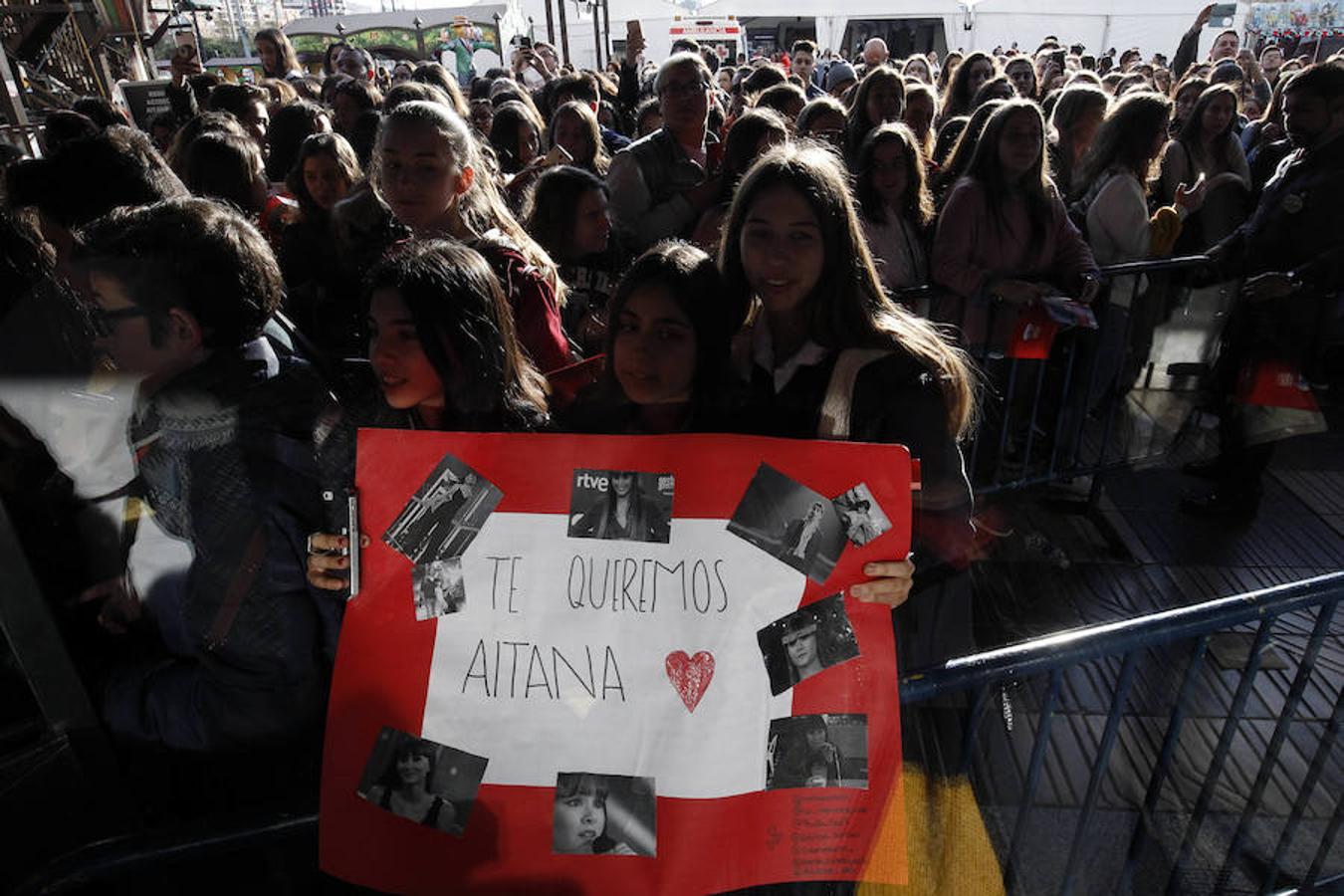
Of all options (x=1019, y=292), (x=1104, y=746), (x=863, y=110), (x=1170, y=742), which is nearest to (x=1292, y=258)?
(x=1019, y=292)

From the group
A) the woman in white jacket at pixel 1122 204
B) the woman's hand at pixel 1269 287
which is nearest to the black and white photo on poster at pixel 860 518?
the woman in white jacket at pixel 1122 204

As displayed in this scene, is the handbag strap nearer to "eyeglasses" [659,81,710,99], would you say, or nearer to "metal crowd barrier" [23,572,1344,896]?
"metal crowd barrier" [23,572,1344,896]

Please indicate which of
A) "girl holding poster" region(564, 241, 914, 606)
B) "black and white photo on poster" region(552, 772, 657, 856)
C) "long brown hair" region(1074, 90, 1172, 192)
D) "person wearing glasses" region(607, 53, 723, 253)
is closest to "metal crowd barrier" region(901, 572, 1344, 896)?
"black and white photo on poster" region(552, 772, 657, 856)

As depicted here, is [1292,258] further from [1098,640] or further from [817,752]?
[817,752]

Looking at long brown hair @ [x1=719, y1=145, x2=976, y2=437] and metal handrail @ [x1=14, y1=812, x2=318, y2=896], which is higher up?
long brown hair @ [x1=719, y1=145, x2=976, y2=437]

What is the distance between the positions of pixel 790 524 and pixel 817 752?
386 millimetres

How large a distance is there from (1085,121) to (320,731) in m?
5.00

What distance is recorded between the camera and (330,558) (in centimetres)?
140

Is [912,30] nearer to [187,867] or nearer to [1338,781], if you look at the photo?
[1338,781]

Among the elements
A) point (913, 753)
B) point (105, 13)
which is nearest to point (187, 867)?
point (913, 753)

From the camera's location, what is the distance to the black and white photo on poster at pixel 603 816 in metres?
1.36

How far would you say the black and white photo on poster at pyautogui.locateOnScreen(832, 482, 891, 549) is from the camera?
54.5 inches

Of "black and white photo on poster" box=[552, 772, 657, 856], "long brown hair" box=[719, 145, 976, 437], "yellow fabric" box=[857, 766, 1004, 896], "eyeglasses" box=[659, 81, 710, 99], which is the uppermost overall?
"eyeglasses" box=[659, 81, 710, 99]

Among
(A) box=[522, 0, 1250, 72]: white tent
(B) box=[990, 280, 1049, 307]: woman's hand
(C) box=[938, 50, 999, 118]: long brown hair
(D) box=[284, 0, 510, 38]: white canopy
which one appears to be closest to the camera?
(B) box=[990, 280, 1049, 307]: woman's hand
